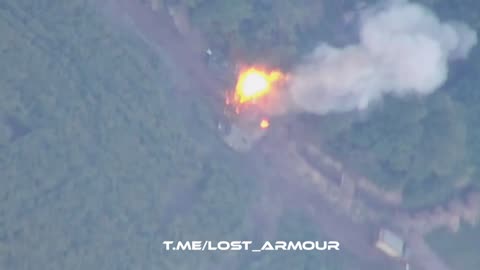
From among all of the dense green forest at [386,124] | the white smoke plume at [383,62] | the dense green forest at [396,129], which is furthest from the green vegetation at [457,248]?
the white smoke plume at [383,62]

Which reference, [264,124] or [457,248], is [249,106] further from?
[457,248]

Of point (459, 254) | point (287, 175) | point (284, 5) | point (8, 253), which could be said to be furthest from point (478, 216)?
point (8, 253)

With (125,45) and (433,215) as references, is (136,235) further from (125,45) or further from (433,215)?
(433,215)

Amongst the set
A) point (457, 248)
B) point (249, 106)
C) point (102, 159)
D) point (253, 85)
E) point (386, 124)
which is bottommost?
point (457, 248)

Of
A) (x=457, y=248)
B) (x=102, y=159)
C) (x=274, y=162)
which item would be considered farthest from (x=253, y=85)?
(x=457, y=248)

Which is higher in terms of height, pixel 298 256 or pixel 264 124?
pixel 264 124

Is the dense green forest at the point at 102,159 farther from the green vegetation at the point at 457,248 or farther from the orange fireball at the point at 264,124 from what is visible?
the green vegetation at the point at 457,248

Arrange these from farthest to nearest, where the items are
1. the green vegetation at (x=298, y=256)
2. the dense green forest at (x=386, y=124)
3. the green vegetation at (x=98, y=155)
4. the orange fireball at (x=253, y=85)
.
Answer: the orange fireball at (x=253, y=85) < the dense green forest at (x=386, y=124) < the green vegetation at (x=298, y=256) < the green vegetation at (x=98, y=155)
